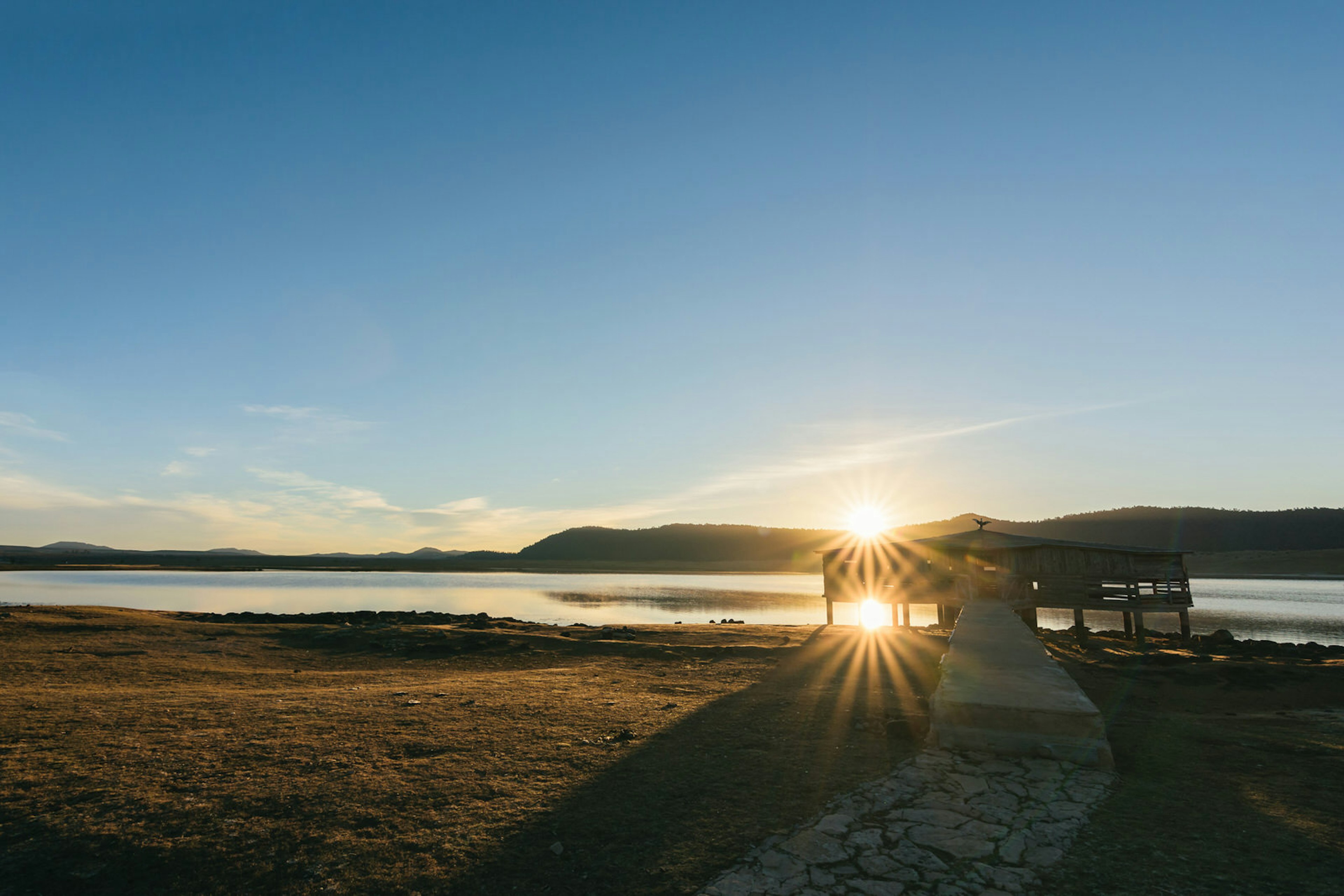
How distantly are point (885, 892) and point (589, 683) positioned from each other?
774 centimetres

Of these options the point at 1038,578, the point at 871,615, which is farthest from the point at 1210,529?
the point at 1038,578

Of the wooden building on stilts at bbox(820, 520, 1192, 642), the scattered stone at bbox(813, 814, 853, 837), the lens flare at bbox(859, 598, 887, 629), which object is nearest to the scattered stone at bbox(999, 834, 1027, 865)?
the scattered stone at bbox(813, 814, 853, 837)

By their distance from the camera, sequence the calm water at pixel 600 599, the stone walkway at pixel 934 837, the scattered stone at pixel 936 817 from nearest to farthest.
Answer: the stone walkway at pixel 934 837 → the scattered stone at pixel 936 817 → the calm water at pixel 600 599

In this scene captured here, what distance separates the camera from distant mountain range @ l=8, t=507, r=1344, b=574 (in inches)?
4259

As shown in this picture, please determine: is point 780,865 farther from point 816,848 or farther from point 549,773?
point 549,773

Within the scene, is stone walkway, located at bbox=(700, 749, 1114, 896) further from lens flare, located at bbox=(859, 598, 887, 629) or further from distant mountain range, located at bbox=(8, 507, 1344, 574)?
distant mountain range, located at bbox=(8, 507, 1344, 574)

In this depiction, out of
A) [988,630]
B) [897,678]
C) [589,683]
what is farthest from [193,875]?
[988,630]

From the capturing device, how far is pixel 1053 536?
115m

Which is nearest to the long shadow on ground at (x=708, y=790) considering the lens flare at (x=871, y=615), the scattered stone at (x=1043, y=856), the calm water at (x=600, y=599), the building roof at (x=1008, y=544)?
the scattered stone at (x=1043, y=856)

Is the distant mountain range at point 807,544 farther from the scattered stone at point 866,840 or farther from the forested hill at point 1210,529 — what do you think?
the scattered stone at point 866,840

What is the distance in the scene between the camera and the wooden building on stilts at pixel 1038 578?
81.0 feet

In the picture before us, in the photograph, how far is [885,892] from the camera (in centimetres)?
432

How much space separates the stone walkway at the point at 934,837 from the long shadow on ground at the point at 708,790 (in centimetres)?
25

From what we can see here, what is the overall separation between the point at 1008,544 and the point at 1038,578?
6.90 feet
